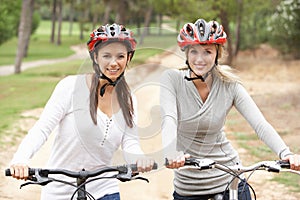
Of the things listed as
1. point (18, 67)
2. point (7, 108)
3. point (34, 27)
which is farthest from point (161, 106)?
point (34, 27)

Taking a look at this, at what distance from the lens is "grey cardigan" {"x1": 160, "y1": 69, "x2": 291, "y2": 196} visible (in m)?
4.07

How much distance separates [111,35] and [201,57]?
628 mm

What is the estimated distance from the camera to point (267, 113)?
19422 mm

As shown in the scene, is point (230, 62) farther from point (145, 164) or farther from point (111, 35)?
point (145, 164)

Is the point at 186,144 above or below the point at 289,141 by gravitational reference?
above

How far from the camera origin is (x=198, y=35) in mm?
4168

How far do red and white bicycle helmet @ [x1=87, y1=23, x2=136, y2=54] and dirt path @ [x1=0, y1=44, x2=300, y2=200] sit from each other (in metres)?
0.17

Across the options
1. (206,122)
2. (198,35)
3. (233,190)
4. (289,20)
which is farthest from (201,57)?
(289,20)

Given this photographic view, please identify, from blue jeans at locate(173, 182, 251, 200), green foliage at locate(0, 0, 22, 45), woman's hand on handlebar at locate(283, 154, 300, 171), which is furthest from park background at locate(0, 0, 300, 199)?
blue jeans at locate(173, 182, 251, 200)

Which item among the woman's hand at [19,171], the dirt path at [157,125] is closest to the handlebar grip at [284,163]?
the dirt path at [157,125]

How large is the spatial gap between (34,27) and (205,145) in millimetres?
60997

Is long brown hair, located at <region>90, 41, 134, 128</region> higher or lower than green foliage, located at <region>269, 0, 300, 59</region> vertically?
higher

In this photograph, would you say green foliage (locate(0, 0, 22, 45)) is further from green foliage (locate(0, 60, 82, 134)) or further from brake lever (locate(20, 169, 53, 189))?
brake lever (locate(20, 169, 53, 189))

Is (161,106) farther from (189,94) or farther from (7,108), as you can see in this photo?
(7,108)
